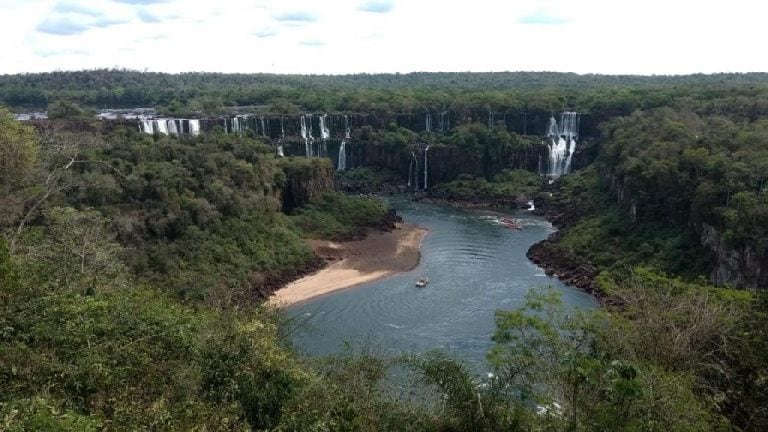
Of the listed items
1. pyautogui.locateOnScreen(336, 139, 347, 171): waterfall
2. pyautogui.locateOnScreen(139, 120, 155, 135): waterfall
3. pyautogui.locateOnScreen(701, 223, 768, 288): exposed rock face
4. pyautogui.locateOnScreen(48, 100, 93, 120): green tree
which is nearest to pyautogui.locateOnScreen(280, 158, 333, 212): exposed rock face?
pyautogui.locateOnScreen(139, 120, 155, 135): waterfall

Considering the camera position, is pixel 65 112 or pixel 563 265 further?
pixel 65 112

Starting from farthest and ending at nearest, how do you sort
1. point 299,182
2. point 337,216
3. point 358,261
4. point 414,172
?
point 414,172 < point 337,216 < point 299,182 < point 358,261

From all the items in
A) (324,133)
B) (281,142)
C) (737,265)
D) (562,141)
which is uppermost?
(324,133)

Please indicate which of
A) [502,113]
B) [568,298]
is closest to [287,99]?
[502,113]

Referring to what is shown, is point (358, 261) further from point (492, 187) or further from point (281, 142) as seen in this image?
point (281, 142)

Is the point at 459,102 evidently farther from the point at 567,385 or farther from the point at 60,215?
the point at 567,385

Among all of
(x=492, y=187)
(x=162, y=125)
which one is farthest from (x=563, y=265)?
(x=162, y=125)

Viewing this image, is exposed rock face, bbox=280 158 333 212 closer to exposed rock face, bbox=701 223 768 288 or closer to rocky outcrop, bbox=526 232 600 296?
rocky outcrop, bbox=526 232 600 296
